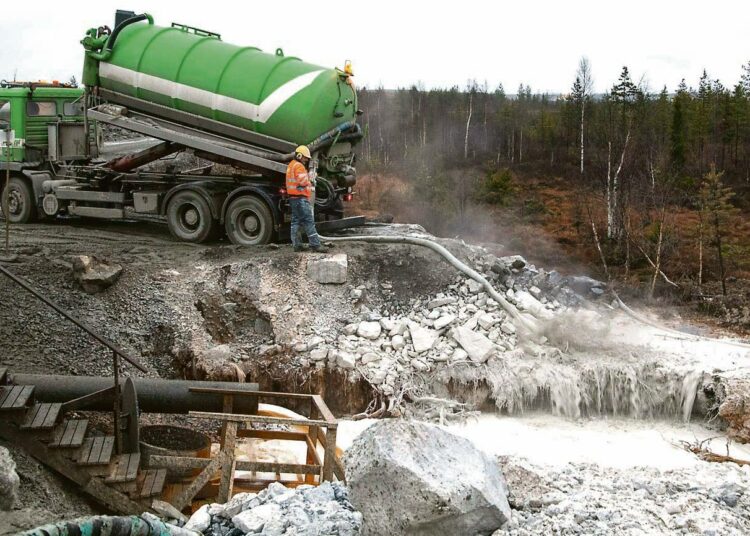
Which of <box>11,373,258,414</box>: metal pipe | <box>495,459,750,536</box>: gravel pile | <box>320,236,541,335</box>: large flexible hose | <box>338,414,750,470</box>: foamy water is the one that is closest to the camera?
<box>495,459,750,536</box>: gravel pile

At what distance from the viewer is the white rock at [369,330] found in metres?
11.6

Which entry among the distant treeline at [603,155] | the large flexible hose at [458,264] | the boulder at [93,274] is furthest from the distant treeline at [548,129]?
the boulder at [93,274]

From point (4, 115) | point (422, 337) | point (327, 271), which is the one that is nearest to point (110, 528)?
point (422, 337)

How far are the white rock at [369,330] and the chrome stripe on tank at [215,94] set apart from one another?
3.83 meters

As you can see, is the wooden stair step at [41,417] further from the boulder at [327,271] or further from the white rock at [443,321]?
the white rock at [443,321]

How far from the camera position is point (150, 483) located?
24.3 ft

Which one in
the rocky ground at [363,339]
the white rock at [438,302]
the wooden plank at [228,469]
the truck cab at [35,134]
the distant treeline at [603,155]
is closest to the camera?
the wooden plank at [228,469]

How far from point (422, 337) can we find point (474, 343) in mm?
757

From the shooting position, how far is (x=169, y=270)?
12.3 m

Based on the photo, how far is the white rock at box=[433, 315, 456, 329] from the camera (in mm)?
11805

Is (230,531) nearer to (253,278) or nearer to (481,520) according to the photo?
(481,520)

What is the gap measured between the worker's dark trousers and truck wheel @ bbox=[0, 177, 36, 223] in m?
5.90

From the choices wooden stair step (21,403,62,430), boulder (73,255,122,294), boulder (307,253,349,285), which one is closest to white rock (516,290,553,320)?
boulder (307,253,349,285)

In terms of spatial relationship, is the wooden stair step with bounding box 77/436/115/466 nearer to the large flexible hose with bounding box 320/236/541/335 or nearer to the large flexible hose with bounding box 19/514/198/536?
the large flexible hose with bounding box 19/514/198/536
